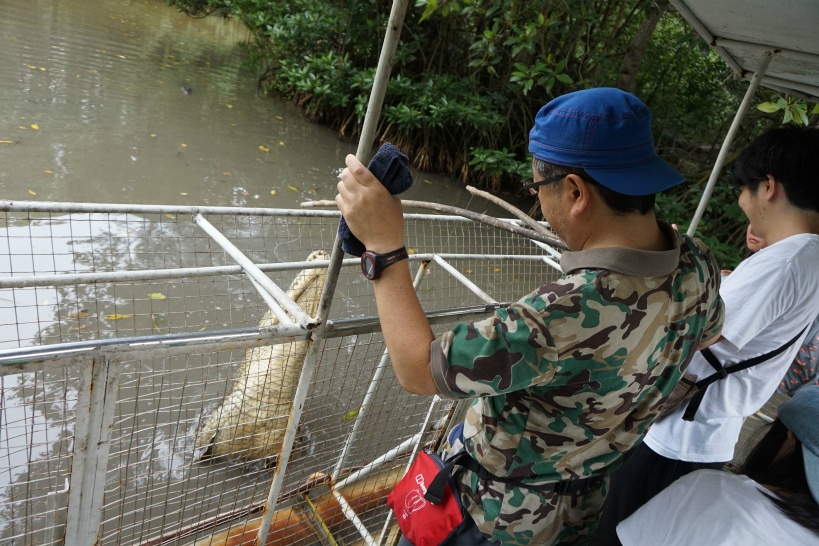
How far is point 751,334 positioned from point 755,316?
0.05 m

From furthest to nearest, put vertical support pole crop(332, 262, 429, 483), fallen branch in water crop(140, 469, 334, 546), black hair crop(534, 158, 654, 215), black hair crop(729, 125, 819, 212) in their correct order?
vertical support pole crop(332, 262, 429, 483) → fallen branch in water crop(140, 469, 334, 546) → black hair crop(729, 125, 819, 212) → black hair crop(534, 158, 654, 215)

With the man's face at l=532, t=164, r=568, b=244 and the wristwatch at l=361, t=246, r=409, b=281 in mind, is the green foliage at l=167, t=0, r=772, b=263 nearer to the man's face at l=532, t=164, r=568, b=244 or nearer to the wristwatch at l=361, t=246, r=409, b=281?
the man's face at l=532, t=164, r=568, b=244

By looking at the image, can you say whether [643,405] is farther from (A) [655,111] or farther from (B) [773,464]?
(A) [655,111]

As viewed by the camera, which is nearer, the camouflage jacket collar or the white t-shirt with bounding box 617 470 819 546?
the camouflage jacket collar

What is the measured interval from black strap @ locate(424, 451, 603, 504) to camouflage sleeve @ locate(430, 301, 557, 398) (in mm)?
406

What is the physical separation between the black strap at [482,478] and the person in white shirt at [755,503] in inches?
6.3

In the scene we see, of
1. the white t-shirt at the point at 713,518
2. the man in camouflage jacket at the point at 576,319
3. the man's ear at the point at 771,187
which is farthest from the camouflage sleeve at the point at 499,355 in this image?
the man's ear at the point at 771,187

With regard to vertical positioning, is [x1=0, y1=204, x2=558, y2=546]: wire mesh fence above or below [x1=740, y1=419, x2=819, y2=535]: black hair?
below

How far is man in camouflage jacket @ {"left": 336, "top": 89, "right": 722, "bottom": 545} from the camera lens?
95 centimetres

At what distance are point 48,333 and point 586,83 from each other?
7.22m

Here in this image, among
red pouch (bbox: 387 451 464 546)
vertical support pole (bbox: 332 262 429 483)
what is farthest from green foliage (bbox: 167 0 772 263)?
red pouch (bbox: 387 451 464 546)

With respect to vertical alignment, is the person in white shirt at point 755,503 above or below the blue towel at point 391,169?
below

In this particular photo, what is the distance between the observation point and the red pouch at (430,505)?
134 cm

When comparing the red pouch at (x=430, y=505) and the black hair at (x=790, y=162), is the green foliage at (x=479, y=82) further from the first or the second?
the red pouch at (x=430, y=505)
